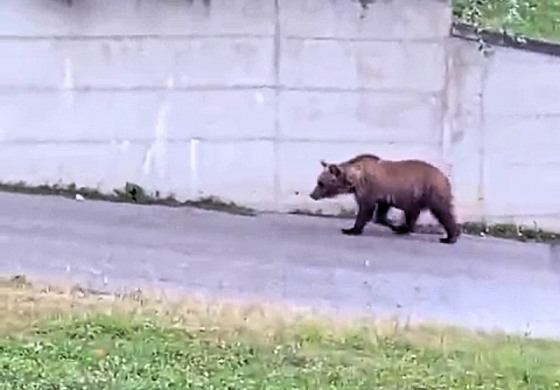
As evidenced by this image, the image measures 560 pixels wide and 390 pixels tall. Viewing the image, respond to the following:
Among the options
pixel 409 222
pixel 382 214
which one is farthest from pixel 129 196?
pixel 409 222

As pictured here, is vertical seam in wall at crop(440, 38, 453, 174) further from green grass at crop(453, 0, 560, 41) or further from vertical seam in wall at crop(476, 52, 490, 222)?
green grass at crop(453, 0, 560, 41)

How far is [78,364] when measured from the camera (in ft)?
20.4

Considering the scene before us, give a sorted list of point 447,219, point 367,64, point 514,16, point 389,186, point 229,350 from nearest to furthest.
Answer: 1. point 229,350
2. point 389,186
3. point 447,219
4. point 367,64
5. point 514,16

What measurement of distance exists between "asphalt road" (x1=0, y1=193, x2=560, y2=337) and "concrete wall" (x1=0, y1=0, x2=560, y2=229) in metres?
0.41

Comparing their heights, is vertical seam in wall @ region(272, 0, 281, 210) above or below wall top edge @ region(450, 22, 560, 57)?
below

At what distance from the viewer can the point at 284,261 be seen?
1024cm

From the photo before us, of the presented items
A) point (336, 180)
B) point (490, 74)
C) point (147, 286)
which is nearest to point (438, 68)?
point (490, 74)

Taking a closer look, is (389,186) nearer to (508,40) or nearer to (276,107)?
(276,107)

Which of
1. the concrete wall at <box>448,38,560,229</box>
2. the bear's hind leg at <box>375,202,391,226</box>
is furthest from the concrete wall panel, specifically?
the bear's hind leg at <box>375,202,391,226</box>

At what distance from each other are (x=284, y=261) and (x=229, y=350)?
3.58 metres

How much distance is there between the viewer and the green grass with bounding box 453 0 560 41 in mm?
12368

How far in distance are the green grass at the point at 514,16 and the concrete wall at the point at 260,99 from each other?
0.39 m

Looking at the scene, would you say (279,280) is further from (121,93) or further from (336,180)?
(121,93)

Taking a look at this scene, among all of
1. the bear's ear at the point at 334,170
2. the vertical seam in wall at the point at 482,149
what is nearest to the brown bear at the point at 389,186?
the bear's ear at the point at 334,170
